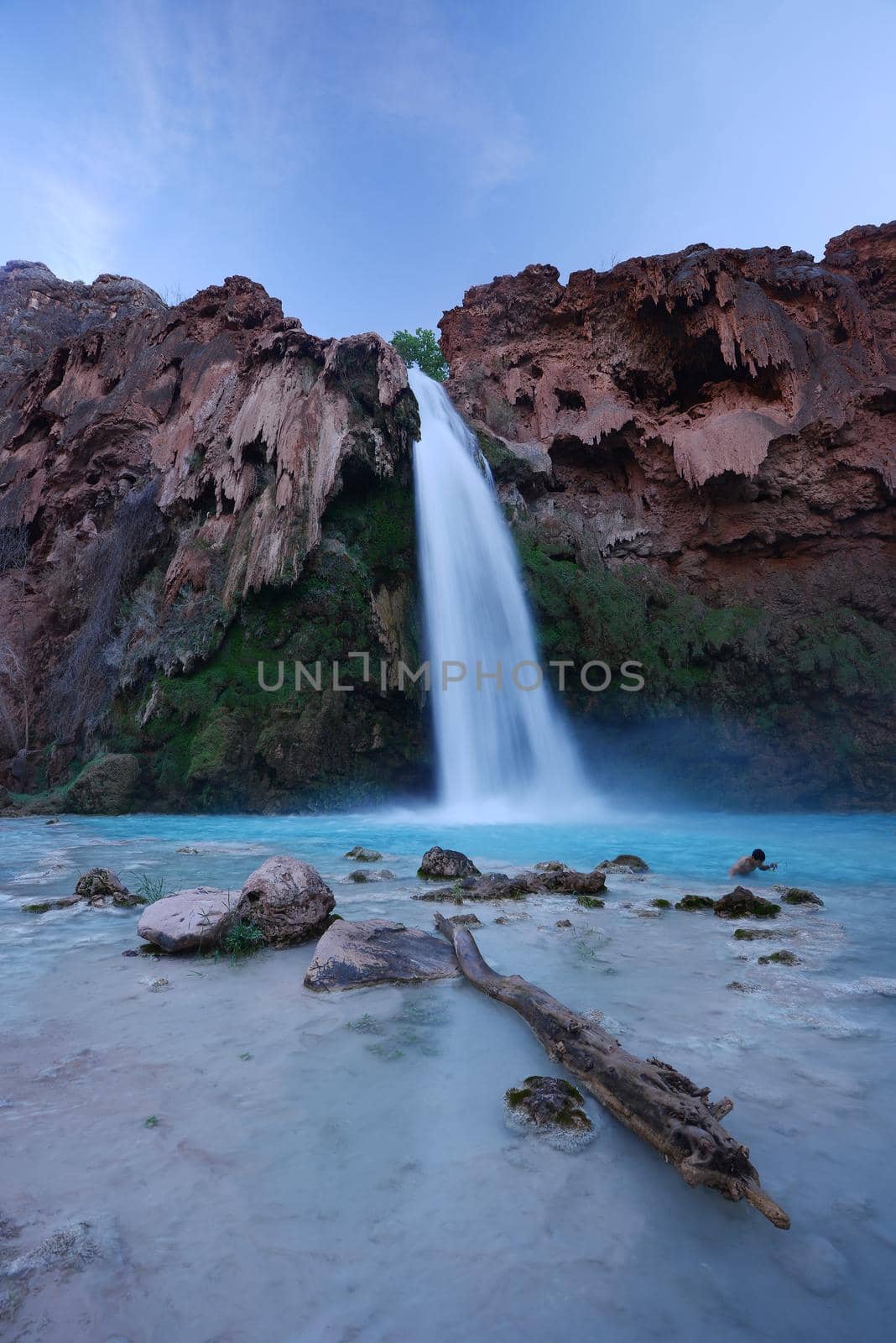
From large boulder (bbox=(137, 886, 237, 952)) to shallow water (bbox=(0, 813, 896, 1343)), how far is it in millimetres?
175

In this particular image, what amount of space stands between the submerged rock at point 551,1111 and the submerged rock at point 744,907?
3.19m

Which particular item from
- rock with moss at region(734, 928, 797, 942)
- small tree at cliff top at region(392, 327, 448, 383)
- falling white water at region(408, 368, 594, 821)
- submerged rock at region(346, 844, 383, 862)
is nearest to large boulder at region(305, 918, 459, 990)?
rock with moss at region(734, 928, 797, 942)

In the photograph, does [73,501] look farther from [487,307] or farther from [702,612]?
[702,612]

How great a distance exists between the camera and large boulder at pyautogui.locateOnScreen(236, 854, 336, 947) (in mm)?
3848

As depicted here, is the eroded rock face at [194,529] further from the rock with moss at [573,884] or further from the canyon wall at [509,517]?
the rock with moss at [573,884]

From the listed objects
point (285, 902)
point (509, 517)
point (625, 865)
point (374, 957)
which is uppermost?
point (509, 517)

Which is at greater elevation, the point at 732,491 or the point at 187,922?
the point at 732,491

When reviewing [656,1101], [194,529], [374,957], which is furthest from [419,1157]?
[194,529]

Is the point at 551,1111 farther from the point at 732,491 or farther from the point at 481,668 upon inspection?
the point at 732,491

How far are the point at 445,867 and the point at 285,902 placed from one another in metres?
2.37

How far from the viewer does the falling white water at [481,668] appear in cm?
1485

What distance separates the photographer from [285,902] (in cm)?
394

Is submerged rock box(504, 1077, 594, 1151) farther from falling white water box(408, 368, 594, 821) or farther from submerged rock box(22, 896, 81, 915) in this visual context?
falling white water box(408, 368, 594, 821)

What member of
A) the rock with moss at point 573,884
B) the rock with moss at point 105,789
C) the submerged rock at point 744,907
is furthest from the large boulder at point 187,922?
the rock with moss at point 105,789
